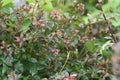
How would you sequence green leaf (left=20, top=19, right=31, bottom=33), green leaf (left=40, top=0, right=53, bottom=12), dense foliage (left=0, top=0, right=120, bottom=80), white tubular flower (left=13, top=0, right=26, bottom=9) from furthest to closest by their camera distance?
1. green leaf (left=40, top=0, right=53, bottom=12)
2. white tubular flower (left=13, top=0, right=26, bottom=9)
3. green leaf (left=20, top=19, right=31, bottom=33)
4. dense foliage (left=0, top=0, right=120, bottom=80)

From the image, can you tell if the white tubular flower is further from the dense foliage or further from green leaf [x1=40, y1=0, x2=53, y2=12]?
green leaf [x1=40, y1=0, x2=53, y2=12]

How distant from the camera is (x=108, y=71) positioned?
7.93ft

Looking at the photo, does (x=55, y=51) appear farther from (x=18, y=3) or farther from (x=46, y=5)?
(x=46, y=5)

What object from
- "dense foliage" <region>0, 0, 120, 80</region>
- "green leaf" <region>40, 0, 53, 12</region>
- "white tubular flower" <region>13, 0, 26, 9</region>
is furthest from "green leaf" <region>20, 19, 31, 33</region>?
"green leaf" <region>40, 0, 53, 12</region>

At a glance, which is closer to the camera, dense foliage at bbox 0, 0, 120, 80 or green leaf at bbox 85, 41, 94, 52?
dense foliage at bbox 0, 0, 120, 80

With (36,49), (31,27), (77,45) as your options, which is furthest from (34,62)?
(77,45)

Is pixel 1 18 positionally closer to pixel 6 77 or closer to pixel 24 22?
pixel 24 22

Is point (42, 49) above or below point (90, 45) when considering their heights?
above

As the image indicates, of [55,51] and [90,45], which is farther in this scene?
[90,45]

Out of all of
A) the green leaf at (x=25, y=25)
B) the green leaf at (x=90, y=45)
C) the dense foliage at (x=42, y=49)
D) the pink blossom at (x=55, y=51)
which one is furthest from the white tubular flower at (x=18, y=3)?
the green leaf at (x=90, y=45)

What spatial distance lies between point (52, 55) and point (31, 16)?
309 mm

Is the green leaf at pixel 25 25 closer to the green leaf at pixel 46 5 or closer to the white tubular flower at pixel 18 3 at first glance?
the white tubular flower at pixel 18 3

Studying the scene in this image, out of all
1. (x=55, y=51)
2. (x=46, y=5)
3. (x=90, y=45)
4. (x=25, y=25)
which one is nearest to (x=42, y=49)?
(x=55, y=51)

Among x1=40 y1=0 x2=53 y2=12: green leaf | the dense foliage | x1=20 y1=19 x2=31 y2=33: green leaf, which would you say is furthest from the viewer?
x1=40 y1=0 x2=53 y2=12: green leaf
